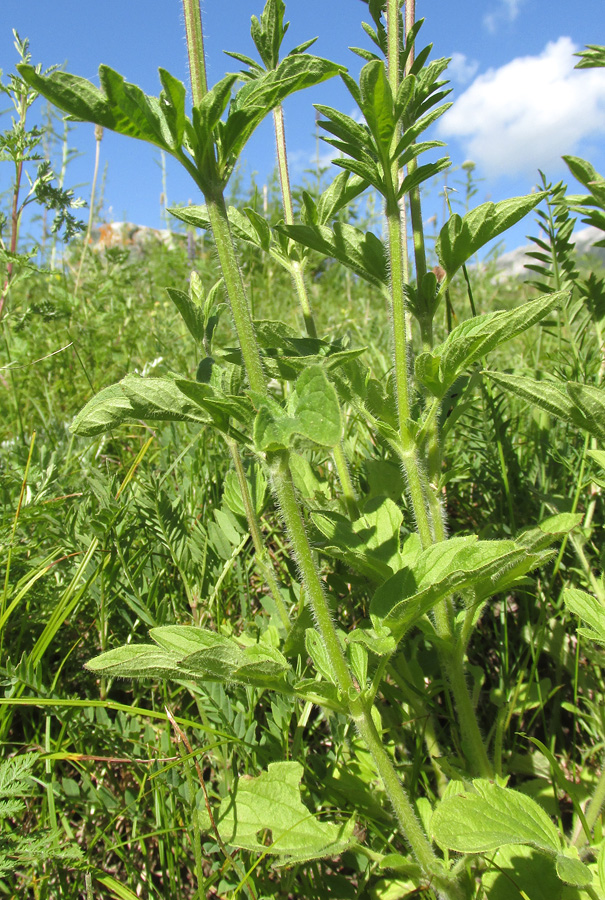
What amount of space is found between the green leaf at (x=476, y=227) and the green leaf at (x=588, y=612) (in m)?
0.80

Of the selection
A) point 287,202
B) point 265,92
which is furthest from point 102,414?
point 287,202

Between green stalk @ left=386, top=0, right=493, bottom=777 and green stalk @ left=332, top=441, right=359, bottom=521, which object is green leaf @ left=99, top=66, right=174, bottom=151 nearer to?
green stalk @ left=386, top=0, right=493, bottom=777

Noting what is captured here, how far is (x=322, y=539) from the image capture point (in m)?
1.66

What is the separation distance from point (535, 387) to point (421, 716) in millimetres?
906

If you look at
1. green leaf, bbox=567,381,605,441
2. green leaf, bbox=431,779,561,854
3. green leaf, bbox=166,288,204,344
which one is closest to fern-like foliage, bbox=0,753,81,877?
green leaf, bbox=431,779,561,854

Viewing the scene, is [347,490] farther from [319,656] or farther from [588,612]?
[588,612]

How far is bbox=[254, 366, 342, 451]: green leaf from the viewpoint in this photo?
0.94m

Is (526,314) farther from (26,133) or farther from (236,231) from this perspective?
(26,133)

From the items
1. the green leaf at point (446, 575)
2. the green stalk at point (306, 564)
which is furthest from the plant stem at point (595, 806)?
the green stalk at point (306, 564)

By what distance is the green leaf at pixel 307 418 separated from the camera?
0.94 meters

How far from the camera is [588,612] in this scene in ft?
4.23

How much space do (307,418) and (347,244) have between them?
0.77m

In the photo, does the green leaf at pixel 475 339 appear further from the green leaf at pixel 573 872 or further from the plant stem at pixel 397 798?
the green leaf at pixel 573 872

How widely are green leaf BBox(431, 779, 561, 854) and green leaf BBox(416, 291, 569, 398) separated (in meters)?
0.81
